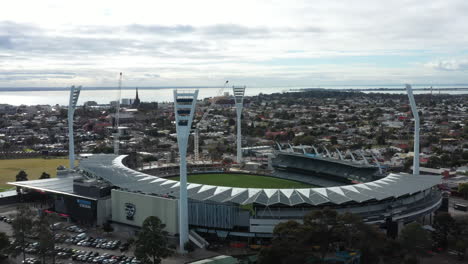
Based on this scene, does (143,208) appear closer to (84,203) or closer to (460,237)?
(84,203)

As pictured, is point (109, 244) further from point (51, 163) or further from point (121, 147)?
point (121, 147)

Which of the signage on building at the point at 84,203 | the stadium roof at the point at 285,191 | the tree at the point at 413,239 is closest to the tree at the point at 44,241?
the signage on building at the point at 84,203

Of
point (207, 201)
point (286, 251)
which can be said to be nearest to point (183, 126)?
point (207, 201)

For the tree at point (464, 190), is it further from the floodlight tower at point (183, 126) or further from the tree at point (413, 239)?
the floodlight tower at point (183, 126)

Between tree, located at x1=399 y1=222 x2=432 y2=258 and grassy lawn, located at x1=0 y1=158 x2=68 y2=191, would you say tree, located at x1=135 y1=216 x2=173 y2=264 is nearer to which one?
tree, located at x1=399 y1=222 x2=432 y2=258

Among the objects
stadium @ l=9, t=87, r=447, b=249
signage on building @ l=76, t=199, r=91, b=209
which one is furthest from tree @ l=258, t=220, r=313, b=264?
signage on building @ l=76, t=199, r=91, b=209

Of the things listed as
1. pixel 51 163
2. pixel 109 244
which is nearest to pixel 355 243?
pixel 109 244
